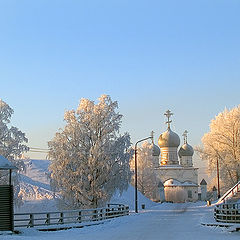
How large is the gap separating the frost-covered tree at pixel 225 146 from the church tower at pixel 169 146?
39674 millimetres

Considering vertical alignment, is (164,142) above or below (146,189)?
above

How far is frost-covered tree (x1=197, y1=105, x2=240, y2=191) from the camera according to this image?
70.0 metres

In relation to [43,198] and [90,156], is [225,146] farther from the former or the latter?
[43,198]

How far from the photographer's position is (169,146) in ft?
383

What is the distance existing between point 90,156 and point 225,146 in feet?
106

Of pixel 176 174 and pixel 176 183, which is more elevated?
pixel 176 174

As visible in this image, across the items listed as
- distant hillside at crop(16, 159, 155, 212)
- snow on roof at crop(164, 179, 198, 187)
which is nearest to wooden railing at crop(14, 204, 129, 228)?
distant hillside at crop(16, 159, 155, 212)

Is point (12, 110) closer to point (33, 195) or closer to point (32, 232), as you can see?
point (32, 232)

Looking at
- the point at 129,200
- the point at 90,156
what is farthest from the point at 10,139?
the point at 129,200

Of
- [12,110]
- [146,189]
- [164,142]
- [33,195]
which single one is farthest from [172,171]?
[12,110]

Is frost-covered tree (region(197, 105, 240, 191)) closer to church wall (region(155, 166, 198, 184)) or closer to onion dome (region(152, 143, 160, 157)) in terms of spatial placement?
church wall (region(155, 166, 198, 184))

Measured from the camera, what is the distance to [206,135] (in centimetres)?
7594

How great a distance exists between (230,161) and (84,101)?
30665 millimetres

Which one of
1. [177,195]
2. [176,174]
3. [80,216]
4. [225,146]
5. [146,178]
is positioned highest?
[225,146]
